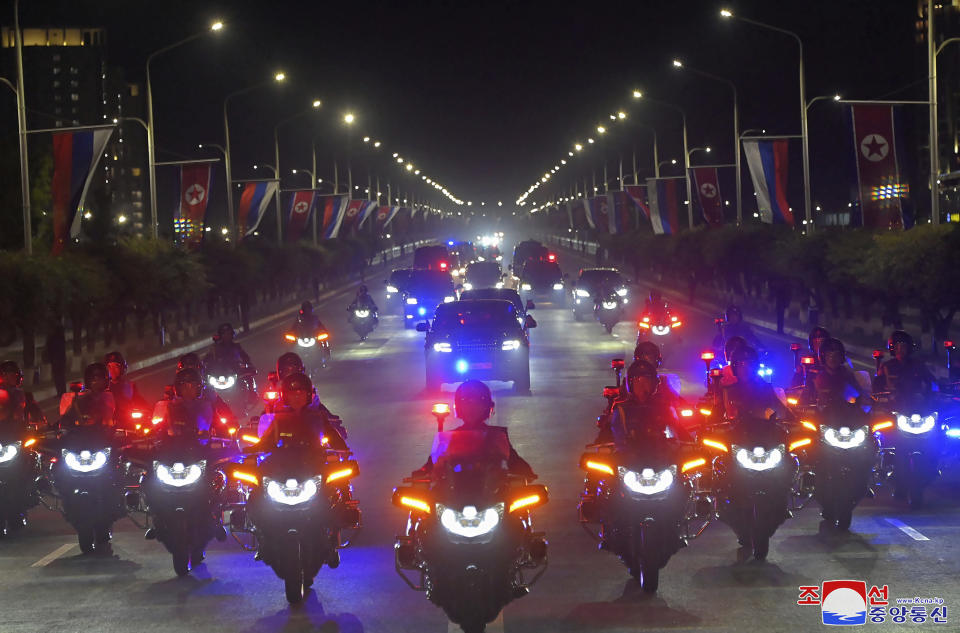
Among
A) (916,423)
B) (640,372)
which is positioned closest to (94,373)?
(640,372)

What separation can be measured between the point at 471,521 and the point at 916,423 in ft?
20.3

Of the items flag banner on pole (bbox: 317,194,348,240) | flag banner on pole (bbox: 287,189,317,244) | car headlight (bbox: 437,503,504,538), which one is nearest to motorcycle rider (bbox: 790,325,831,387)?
car headlight (bbox: 437,503,504,538)

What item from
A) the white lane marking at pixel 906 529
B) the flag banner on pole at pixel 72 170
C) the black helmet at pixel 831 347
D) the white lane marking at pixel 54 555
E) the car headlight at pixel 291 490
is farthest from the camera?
the flag banner on pole at pixel 72 170

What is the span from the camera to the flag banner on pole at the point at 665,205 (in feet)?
193

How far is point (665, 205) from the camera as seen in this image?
59031 millimetres

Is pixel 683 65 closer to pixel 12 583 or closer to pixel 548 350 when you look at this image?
pixel 548 350

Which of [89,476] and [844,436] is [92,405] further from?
[844,436]

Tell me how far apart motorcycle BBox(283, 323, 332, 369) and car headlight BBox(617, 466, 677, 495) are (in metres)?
18.3

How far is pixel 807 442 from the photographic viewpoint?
34.8 ft

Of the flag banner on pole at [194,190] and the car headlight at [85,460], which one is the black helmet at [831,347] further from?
the flag banner on pole at [194,190]

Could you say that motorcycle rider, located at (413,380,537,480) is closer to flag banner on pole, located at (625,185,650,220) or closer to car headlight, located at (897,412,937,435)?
car headlight, located at (897,412,937,435)

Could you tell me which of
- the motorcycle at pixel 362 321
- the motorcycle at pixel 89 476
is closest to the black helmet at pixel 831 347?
the motorcycle at pixel 89 476

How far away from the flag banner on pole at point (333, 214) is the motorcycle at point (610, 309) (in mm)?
30955

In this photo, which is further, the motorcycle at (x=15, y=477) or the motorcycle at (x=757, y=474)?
the motorcycle at (x=15, y=477)
